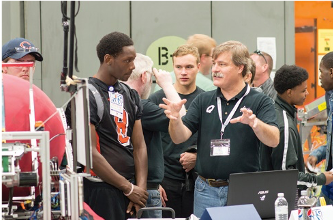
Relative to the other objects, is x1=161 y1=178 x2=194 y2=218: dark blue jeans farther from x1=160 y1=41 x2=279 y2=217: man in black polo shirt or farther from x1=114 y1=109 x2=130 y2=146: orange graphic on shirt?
x1=114 y1=109 x2=130 y2=146: orange graphic on shirt

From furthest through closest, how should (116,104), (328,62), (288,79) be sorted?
(328,62) < (288,79) < (116,104)

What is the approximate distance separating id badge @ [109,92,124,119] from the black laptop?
86cm

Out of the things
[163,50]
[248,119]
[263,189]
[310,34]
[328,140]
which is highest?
[310,34]

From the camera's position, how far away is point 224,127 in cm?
397

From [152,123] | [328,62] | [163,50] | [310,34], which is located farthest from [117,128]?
[310,34]

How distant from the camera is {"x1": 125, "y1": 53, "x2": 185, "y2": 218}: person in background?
14.0ft

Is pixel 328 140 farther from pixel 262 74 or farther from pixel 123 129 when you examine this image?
pixel 123 129

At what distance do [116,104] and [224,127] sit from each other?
0.70 meters

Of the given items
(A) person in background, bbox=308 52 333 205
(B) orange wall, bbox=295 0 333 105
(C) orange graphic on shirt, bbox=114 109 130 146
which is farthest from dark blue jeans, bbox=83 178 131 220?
(B) orange wall, bbox=295 0 333 105

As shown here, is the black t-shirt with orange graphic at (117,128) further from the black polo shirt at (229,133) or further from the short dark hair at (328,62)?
the short dark hair at (328,62)

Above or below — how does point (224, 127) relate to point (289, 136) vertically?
above

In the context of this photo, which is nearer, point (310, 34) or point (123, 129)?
point (123, 129)

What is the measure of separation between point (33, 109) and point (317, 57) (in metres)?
5.50

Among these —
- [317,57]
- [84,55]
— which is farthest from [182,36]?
[317,57]
